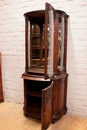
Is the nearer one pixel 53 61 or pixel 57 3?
pixel 53 61

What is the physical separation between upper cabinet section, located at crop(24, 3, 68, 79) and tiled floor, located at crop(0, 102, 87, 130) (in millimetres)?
809

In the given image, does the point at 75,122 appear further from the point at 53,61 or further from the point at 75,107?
the point at 53,61

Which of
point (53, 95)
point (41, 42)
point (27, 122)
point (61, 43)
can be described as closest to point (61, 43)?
point (61, 43)

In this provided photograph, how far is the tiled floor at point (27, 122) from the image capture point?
2.02 metres

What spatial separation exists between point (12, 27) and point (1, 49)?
529mm

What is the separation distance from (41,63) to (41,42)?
37 cm

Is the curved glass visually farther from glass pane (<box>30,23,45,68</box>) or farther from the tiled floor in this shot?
the tiled floor

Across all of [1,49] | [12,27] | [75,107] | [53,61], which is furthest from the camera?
[1,49]

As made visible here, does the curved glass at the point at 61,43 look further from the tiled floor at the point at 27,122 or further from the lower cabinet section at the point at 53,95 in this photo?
the tiled floor at the point at 27,122

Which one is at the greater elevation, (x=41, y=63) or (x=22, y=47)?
(x=22, y=47)

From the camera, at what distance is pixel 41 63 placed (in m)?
2.34

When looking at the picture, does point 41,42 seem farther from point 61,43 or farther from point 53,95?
point 53,95

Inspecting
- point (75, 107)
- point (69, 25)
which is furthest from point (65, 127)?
point (69, 25)

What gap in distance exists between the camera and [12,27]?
8.69 feet
